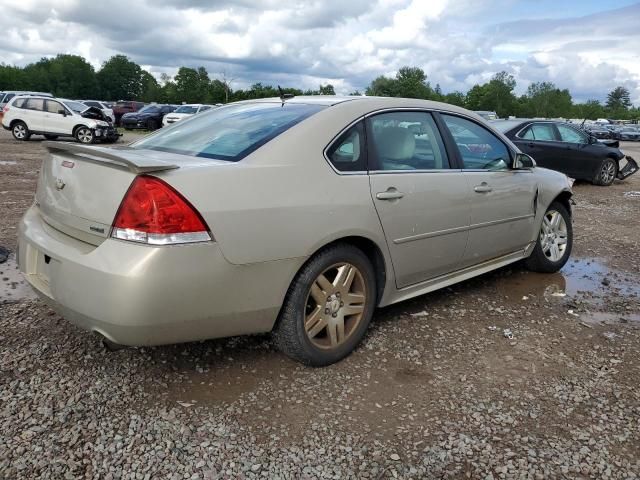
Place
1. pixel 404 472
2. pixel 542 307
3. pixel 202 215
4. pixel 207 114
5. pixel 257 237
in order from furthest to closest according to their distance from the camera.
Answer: pixel 542 307, pixel 207 114, pixel 257 237, pixel 202 215, pixel 404 472

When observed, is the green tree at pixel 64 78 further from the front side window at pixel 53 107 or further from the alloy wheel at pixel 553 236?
the alloy wheel at pixel 553 236

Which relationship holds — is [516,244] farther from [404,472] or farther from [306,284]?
[404,472]

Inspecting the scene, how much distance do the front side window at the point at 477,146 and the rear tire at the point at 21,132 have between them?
19607 mm

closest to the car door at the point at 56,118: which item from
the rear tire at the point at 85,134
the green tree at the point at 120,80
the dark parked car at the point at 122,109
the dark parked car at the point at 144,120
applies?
the rear tire at the point at 85,134

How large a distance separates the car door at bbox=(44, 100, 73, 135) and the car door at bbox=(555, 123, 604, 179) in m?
16.0

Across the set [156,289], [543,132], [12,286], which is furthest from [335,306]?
[543,132]

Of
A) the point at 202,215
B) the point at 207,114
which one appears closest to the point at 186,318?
the point at 202,215

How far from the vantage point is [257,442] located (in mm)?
2459

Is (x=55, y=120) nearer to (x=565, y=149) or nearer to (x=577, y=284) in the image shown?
(x=565, y=149)

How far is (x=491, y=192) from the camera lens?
4133mm

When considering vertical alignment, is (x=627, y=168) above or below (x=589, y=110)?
below

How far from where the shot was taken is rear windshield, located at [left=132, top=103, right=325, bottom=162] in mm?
3000

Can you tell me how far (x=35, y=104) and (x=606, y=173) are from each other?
18554 millimetres

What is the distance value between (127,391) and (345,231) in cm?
144
